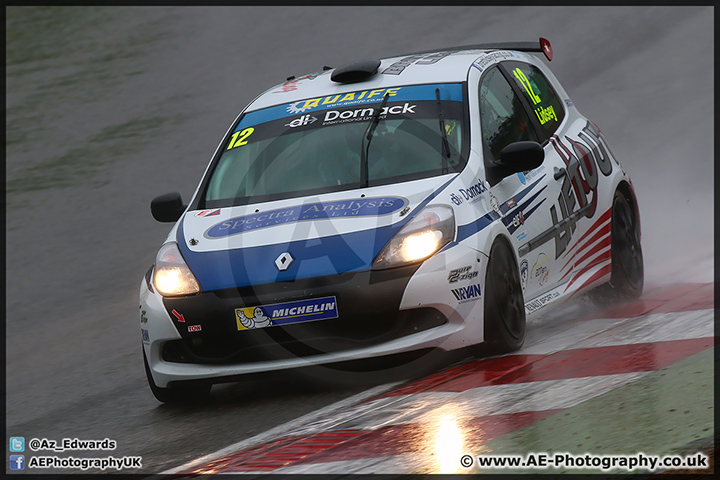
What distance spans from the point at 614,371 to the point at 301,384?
1.62 metres

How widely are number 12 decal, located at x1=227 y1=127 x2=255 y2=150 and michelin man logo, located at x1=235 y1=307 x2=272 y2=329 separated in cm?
164

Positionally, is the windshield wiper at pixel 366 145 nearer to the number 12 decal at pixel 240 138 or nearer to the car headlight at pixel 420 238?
the car headlight at pixel 420 238

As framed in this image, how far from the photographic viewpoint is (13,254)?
983cm

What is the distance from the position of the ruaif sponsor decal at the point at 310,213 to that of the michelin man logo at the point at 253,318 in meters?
0.51

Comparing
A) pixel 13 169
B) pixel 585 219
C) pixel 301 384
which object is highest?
pixel 585 219

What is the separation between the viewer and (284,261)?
521cm

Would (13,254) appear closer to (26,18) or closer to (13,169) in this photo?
(13,169)

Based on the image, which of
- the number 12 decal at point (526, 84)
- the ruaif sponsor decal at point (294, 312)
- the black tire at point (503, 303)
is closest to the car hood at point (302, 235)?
the ruaif sponsor decal at point (294, 312)

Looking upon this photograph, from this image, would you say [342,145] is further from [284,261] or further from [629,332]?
[629,332]

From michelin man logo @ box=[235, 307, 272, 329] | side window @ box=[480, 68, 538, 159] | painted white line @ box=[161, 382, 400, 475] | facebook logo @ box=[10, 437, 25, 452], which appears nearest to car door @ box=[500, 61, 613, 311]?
side window @ box=[480, 68, 538, 159]

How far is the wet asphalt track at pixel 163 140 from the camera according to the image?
5.91 metres

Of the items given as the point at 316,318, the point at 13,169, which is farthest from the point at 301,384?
the point at 13,169

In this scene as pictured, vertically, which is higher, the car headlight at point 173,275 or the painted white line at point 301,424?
the car headlight at point 173,275

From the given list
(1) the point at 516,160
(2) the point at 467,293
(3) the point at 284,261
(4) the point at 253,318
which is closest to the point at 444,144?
(1) the point at 516,160
